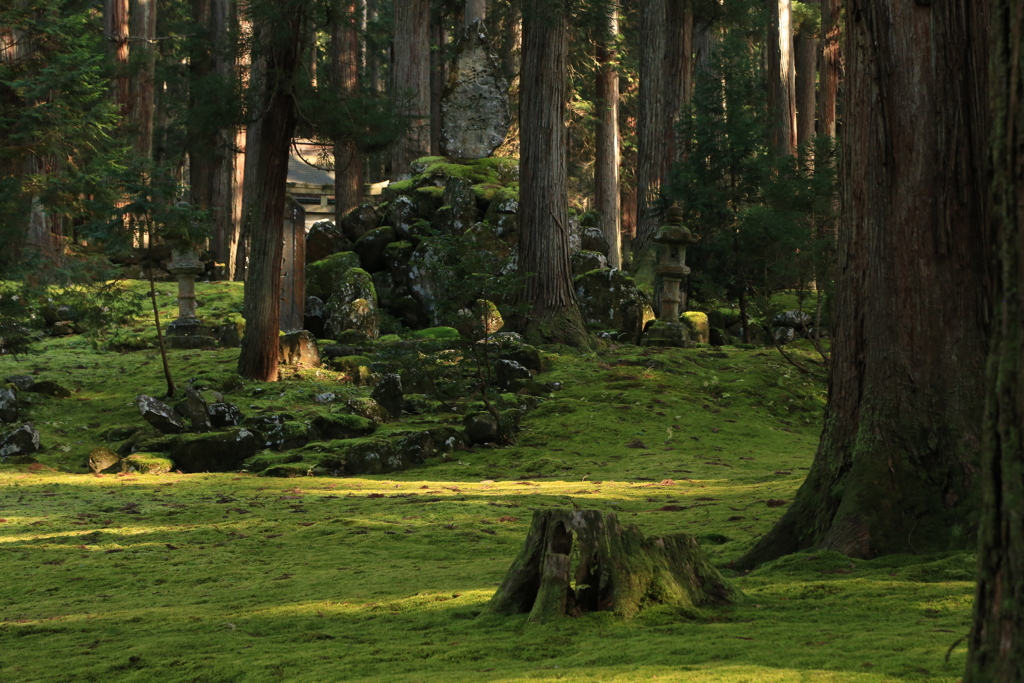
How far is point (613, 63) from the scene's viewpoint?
2398 cm

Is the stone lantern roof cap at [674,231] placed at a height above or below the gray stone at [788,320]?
above

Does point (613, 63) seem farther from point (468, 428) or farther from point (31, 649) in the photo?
point (31, 649)

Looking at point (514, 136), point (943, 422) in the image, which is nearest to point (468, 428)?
point (943, 422)

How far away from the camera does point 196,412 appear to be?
11211 millimetres

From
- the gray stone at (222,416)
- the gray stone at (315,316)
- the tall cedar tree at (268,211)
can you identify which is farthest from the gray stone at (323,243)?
the gray stone at (222,416)

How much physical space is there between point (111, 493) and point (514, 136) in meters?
15.7

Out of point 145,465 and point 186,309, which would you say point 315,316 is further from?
point 145,465

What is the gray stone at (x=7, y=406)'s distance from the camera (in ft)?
37.6

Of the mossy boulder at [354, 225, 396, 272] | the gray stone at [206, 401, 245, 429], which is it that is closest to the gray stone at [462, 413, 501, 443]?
the gray stone at [206, 401, 245, 429]

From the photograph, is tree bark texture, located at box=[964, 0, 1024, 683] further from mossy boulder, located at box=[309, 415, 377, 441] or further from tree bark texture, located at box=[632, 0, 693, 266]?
tree bark texture, located at box=[632, 0, 693, 266]

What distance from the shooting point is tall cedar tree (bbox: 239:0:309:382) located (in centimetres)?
1312

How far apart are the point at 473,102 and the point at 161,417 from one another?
11.7 meters

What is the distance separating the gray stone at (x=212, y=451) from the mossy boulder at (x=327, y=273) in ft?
22.2

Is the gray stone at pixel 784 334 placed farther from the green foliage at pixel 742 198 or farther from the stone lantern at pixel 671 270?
the stone lantern at pixel 671 270
